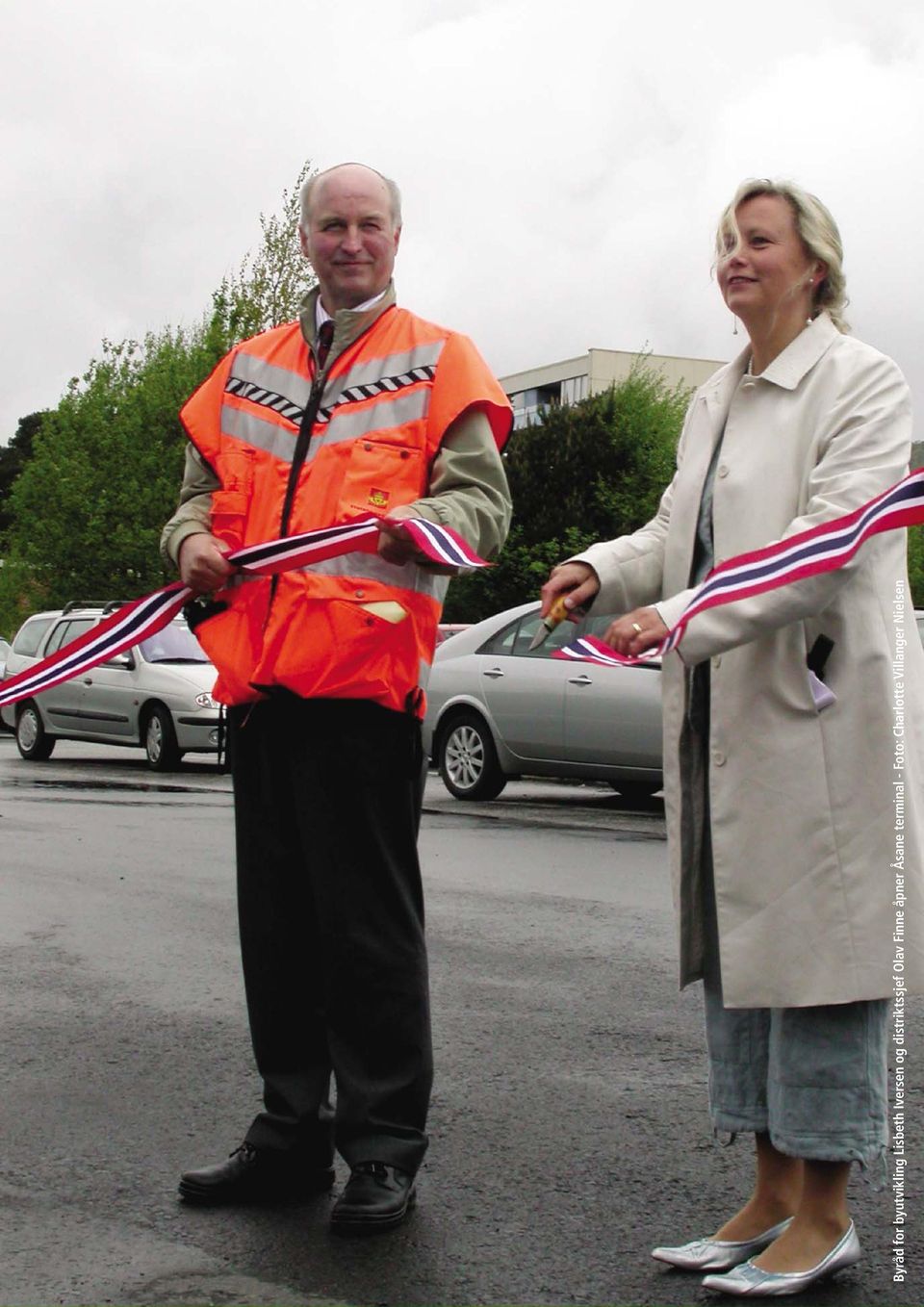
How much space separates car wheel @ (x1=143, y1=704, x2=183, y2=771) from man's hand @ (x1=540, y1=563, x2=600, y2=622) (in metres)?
14.8

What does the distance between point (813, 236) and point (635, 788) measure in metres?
10.7

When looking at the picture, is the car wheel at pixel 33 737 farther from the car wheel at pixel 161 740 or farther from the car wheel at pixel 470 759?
the car wheel at pixel 470 759

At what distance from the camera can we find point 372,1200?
138 inches

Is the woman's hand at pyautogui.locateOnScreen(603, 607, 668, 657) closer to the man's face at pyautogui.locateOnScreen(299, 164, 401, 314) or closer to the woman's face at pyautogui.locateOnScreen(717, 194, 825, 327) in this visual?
the woman's face at pyautogui.locateOnScreen(717, 194, 825, 327)

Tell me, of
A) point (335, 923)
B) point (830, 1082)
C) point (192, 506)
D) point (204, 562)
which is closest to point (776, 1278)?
point (830, 1082)

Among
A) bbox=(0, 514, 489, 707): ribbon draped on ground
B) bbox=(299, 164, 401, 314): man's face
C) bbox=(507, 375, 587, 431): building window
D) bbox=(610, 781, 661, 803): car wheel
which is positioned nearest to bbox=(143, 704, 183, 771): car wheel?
bbox=(610, 781, 661, 803): car wheel

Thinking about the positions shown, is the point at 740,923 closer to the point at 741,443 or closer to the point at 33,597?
the point at 741,443

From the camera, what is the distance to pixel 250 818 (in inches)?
149

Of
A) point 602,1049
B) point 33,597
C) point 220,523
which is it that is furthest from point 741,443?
point 33,597

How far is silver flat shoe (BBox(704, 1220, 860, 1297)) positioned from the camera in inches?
125

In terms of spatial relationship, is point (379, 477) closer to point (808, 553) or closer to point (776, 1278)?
point (808, 553)

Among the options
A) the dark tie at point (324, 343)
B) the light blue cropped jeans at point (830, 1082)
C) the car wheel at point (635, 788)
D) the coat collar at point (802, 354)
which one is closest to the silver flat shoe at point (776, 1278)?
the light blue cropped jeans at point (830, 1082)

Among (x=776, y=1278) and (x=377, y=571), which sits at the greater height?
(x=377, y=571)

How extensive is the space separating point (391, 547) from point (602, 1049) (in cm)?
210
